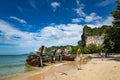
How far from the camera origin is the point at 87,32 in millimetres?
132250

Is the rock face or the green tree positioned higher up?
the rock face

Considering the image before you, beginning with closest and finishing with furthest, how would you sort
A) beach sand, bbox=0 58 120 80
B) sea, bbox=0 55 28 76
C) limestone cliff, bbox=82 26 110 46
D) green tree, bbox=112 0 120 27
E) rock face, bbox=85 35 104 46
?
beach sand, bbox=0 58 120 80, sea, bbox=0 55 28 76, green tree, bbox=112 0 120 27, rock face, bbox=85 35 104 46, limestone cliff, bbox=82 26 110 46

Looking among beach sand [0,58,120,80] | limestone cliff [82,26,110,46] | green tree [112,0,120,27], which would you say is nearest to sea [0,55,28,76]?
beach sand [0,58,120,80]

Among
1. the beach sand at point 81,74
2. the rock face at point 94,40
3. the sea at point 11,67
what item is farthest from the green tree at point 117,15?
the rock face at point 94,40

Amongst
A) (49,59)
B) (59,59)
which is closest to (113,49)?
(59,59)

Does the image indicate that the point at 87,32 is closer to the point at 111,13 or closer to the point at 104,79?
the point at 111,13

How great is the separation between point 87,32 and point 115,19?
97067 mm

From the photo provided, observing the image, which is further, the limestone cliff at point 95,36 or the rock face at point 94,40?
the limestone cliff at point 95,36

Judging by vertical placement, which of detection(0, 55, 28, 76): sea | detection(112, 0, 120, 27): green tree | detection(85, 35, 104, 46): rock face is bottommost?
detection(0, 55, 28, 76): sea

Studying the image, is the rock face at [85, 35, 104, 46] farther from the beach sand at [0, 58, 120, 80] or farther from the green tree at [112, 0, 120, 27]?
the beach sand at [0, 58, 120, 80]

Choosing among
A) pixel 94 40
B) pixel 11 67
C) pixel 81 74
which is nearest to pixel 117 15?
pixel 81 74

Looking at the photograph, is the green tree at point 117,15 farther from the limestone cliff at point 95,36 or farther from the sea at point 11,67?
the limestone cliff at point 95,36

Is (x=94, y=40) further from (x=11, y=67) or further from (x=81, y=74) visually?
(x=81, y=74)

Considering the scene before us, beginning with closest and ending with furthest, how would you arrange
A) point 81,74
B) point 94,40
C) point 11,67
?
point 81,74, point 11,67, point 94,40
